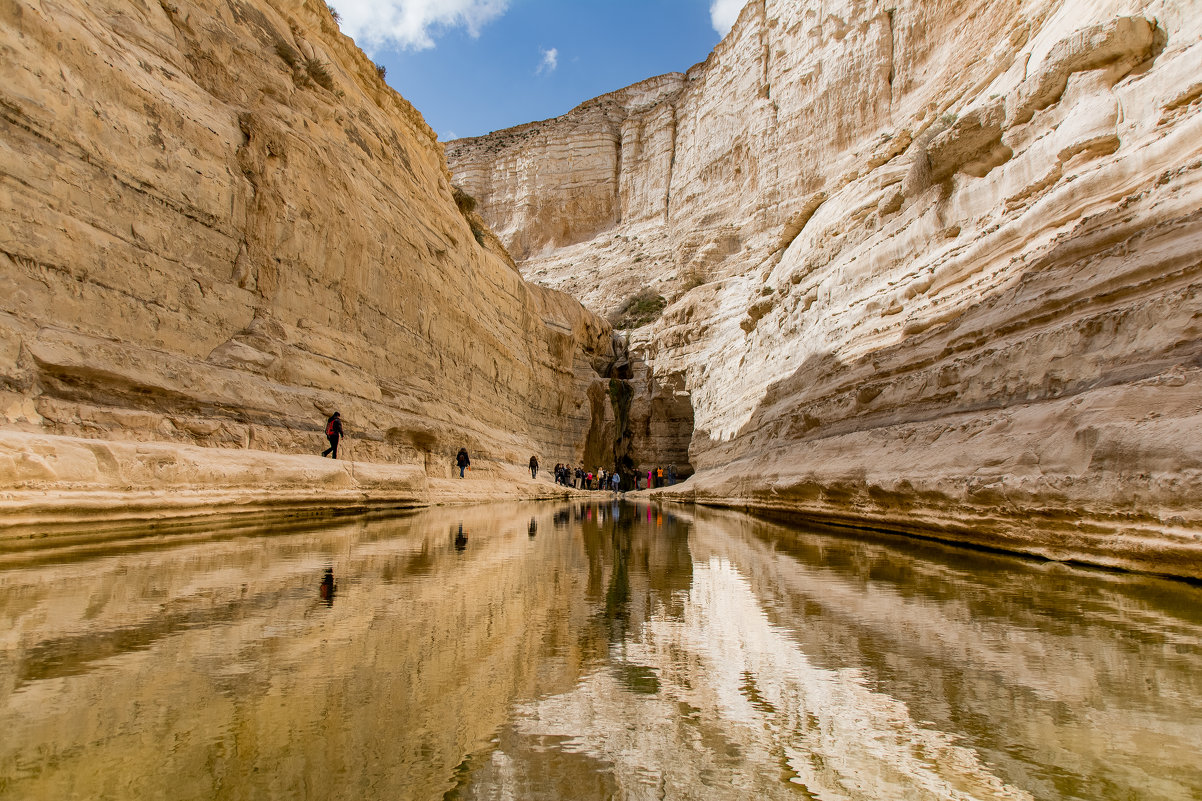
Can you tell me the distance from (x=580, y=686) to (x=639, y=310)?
1310 inches

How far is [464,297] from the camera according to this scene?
17281 mm

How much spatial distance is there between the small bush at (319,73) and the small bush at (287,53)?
238mm

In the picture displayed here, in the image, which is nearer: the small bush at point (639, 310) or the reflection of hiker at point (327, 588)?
the reflection of hiker at point (327, 588)

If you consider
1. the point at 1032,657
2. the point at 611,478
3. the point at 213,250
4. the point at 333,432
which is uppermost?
the point at 213,250

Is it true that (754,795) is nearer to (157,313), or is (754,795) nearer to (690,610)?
(690,610)

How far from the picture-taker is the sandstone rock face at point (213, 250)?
6535mm

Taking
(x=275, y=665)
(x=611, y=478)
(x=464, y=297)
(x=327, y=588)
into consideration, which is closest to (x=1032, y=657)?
(x=275, y=665)

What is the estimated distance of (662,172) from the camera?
4125 centimetres

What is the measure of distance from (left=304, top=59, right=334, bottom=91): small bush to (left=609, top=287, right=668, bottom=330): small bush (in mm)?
22396

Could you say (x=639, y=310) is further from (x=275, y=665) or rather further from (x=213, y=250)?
(x=275, y=665)

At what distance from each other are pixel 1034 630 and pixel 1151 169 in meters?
5.98

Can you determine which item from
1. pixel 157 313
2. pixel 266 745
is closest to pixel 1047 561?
pixel 266 745

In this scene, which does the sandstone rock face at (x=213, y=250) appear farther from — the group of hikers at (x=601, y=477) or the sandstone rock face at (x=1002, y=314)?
the sandstone rock face at (x=1002, y=314)

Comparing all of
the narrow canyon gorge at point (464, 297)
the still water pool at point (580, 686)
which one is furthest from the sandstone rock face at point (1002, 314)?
the still water pool at point (580, 686)
